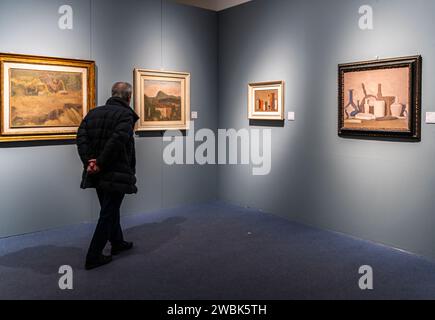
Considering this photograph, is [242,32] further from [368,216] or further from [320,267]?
[320,267]

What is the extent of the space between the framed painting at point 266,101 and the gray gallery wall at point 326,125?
118mm

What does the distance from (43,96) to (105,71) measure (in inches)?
39.9

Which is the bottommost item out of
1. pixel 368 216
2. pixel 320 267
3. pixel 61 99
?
pixel 320 267

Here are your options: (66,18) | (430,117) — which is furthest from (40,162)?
(430,117)

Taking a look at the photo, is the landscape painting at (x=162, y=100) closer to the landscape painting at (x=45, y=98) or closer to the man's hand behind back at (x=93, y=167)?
the landscape painting at (x=45, y=98)

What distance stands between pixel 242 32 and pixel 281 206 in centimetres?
293

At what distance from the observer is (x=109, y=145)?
4.38 m

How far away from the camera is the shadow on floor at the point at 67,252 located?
→ 4578mm

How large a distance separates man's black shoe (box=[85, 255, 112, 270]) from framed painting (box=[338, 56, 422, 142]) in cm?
333

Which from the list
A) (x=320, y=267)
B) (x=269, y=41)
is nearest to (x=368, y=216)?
(x=320, y=267)

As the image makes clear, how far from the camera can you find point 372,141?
5.36 meters

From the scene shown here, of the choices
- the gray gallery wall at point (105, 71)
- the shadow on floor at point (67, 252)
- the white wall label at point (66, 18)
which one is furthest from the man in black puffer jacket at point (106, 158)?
the white wall label at point (66, 18)

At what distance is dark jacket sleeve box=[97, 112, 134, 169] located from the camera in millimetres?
4383

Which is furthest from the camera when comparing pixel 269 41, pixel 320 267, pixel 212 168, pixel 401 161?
pixel 212 168
